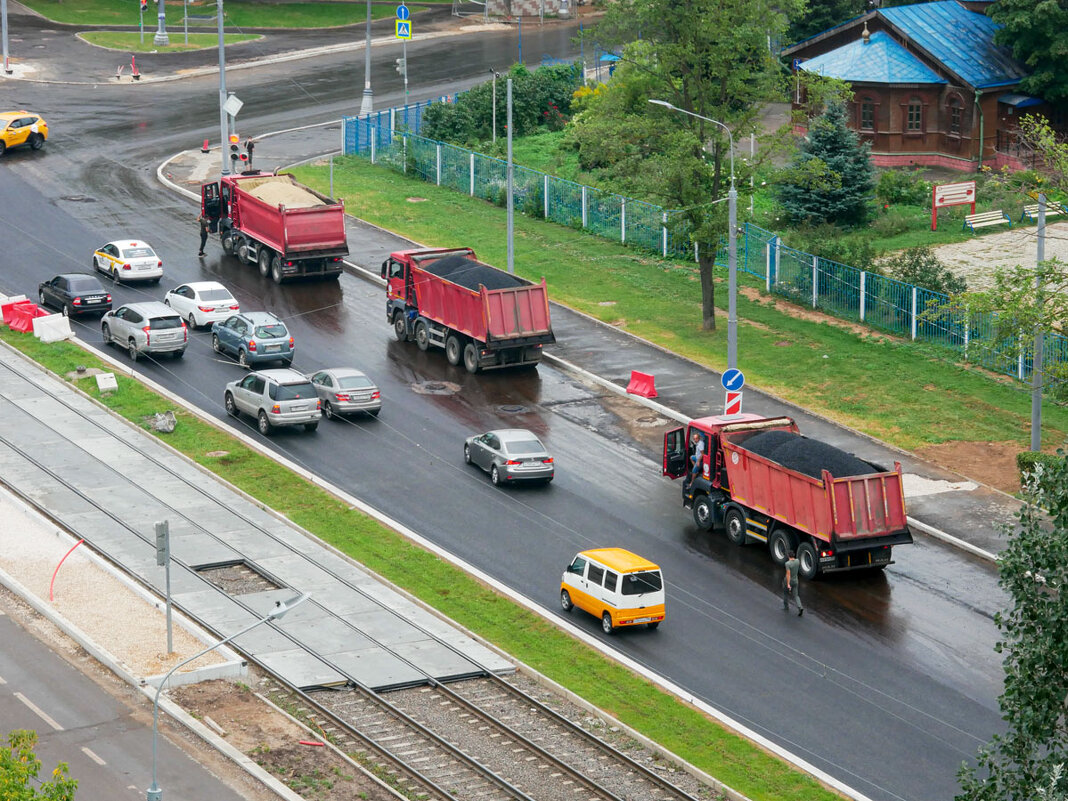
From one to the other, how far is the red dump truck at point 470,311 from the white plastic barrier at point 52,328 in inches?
424

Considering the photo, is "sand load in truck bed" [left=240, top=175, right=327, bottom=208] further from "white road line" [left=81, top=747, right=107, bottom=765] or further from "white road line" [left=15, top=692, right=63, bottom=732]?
"white road line" [left=81, top=747, right=107, bottom=765]

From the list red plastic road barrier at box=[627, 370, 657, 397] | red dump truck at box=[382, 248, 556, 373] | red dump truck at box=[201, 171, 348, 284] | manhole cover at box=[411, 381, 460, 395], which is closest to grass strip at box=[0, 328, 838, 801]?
manhole cover at box=[411, 381, 460, 395]

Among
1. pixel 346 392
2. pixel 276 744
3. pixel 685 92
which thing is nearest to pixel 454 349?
pixel 346 392

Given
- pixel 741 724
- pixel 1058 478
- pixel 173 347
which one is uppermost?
pixel 1058 478

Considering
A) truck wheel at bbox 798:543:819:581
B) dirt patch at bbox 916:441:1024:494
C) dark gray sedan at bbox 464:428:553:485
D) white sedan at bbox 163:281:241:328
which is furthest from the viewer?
white sedan at bbox 163:281:241:328

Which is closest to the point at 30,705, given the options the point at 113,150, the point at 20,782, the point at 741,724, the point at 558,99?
the point at 20,782

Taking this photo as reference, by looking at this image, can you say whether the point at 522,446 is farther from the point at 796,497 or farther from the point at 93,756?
the point at 93,756

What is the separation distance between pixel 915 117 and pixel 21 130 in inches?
1632

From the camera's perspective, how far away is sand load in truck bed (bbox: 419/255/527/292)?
5128 centimetres

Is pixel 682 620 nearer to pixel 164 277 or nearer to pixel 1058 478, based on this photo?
pixel 1058 478

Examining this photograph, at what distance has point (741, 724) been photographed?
32188 mm

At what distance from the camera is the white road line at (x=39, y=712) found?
30906 mm

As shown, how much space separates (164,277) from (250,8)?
54.5 m

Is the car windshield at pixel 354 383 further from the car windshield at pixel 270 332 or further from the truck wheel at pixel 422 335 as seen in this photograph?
the truck wheel at pixel 422 335
